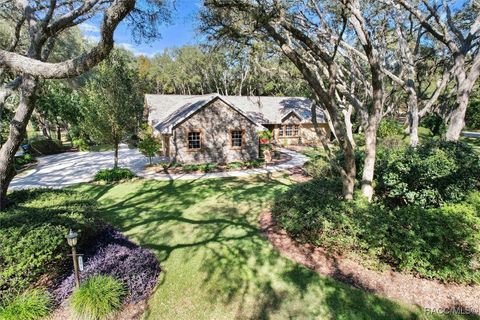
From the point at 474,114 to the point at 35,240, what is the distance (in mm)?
44400

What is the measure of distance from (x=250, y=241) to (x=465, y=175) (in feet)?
21.6

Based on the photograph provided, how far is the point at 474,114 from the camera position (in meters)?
32.0

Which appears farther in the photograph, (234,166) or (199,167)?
(234,166)

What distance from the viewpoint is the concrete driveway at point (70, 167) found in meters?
14.8

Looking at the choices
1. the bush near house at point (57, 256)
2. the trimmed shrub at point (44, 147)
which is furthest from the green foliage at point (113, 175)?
the trimmed shrub at point (44, 147)

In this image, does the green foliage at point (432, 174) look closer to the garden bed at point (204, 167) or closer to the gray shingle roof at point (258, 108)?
the garden bed at point (204, 167)

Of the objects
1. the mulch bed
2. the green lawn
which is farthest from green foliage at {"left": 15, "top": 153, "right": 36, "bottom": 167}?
the mulch bed

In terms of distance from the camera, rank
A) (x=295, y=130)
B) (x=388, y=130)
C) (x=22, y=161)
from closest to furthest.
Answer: (x=22, y=161) → (x=388, y=130) → (x=295, y=130)

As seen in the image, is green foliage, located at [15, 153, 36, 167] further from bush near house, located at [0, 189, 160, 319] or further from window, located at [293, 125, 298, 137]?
window, located at [293, 125, 298, 137]

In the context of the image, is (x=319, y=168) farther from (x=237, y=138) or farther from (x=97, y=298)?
(x=97, y=298)

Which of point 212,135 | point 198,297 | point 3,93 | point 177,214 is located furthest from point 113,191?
point 198,297

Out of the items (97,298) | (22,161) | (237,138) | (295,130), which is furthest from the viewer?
(295,130)

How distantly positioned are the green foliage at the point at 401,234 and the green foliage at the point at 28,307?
610cm

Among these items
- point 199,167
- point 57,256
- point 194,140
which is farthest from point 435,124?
point 57,256
